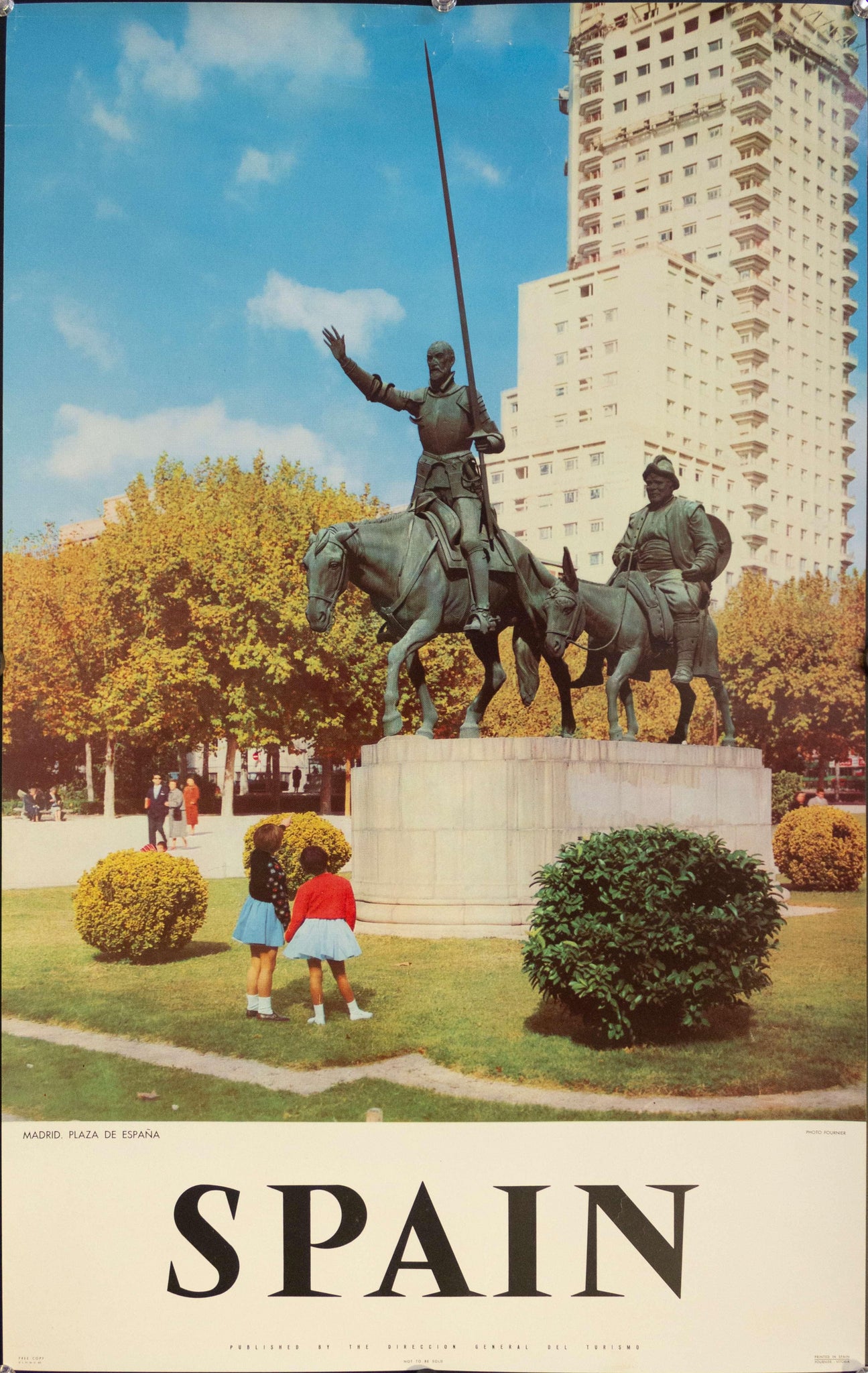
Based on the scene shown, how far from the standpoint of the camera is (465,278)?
5621 mm

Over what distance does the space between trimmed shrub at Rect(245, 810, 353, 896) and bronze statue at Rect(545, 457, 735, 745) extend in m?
2.01

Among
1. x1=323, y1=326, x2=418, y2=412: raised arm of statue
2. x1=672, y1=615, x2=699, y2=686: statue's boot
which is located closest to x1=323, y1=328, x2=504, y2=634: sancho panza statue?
x1=323, y1=326, x2=418, y2=412: raised arm of statue

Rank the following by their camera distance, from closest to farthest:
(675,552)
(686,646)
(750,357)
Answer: (750,357), (675,552), (686,646)

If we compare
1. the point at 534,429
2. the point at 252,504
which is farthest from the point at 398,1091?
the point at 534,429

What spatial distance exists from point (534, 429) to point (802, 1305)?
5.10m

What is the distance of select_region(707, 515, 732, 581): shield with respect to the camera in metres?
6.42

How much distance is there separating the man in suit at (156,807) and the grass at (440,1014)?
51 cm

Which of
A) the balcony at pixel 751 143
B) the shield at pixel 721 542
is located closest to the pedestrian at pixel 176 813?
the shield at pixel 721 542

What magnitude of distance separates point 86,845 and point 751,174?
5.53 meters

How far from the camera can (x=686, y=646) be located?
6.89m

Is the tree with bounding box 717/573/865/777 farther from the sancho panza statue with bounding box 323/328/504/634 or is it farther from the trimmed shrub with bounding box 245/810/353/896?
the trimmed shrub with bounding box 245/810/353/896

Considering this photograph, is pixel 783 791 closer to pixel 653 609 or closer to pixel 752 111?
pixel 653 609

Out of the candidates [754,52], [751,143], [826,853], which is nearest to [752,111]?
[751,143]

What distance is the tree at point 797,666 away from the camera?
5711 millimetres
